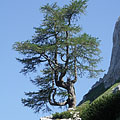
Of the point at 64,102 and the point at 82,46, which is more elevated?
the point at 82,46

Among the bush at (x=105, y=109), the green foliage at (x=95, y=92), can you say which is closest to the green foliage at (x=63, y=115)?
the bush at (x=105, y=109)

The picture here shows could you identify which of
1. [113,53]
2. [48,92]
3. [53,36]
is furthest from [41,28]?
[113,53]

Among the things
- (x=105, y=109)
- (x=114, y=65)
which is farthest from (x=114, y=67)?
(x=105, y=109)

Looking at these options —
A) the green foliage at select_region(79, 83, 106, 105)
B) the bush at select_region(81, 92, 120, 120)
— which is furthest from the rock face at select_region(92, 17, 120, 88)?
the bush at select_region(81, 92, 120, 120)

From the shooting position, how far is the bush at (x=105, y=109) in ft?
72.1

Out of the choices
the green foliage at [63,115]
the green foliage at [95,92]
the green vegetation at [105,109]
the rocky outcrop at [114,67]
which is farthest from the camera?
the rocky outcrop at [114,67]

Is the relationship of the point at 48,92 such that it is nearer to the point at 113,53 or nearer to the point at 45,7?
the point at 45,7

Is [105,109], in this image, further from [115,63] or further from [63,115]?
[115,63]

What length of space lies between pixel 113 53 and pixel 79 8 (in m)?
16.8

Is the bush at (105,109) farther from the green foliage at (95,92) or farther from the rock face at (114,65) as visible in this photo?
the rock face at (114,65)

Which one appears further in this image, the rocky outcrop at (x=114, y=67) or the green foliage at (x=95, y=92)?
the rocky outcrop at (x=114, y=67)

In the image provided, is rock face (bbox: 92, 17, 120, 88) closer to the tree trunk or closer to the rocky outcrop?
A: the rocky outcrop

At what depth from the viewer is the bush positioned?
21984mm

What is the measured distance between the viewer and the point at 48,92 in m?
34.2
